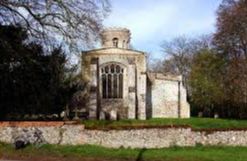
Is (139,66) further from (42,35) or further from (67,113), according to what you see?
(42,35)

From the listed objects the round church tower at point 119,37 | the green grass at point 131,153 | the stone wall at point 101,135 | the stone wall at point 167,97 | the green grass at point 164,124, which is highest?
the round church tower at point 119,37

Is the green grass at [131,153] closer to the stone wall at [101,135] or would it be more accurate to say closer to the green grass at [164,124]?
the stone wall at [101,135]

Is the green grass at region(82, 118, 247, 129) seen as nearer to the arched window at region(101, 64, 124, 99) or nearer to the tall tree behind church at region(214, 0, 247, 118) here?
the tall tree behind church at region(214, 0, 247, 118)

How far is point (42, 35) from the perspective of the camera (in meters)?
34.3

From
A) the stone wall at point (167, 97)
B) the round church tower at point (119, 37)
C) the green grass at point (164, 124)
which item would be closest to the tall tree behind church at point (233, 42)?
the green grass at point (164, 124)

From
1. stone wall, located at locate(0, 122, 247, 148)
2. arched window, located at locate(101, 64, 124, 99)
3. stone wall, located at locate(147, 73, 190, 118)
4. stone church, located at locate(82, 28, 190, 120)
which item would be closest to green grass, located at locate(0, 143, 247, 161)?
stone wall, located at locate(0, 122, 247, 148)

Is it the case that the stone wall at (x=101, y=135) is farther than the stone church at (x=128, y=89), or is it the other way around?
the stone church at (x=128, y=89)

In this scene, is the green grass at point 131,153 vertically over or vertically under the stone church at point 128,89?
under

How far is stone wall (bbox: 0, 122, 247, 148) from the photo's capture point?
28.6 m

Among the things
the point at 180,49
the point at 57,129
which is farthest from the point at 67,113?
the point at 180,49

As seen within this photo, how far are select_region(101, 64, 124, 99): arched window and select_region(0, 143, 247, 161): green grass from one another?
3567 centimetres

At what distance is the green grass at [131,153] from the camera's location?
24.6 meters

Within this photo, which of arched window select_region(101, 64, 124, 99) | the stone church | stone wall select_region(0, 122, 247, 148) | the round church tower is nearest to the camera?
stone wall select_region(0, 122, 247, 148)

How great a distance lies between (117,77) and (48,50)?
97.0ft
